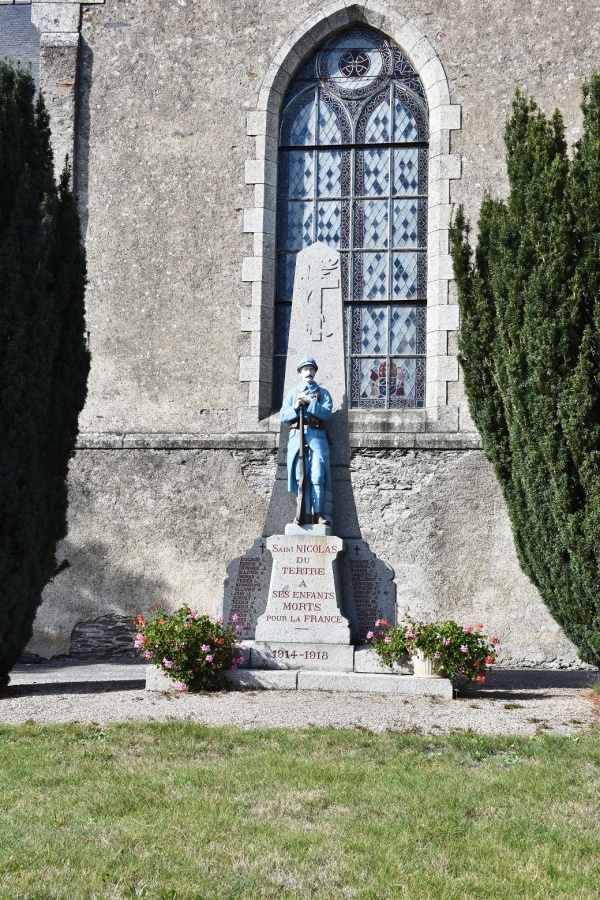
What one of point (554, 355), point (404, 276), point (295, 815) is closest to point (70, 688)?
point (295, 815)

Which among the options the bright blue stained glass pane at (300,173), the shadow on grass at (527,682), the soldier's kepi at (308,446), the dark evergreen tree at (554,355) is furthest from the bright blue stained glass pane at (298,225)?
the shadow on grass at (527,682)

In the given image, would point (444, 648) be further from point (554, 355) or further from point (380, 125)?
point (380, 125)

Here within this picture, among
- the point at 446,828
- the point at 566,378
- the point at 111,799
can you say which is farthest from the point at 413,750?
the point at 566,378

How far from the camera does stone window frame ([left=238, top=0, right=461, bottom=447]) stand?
11398mm

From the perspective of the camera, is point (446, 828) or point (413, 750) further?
point (413, 750)

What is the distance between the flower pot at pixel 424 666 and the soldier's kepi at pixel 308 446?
130 centimetres

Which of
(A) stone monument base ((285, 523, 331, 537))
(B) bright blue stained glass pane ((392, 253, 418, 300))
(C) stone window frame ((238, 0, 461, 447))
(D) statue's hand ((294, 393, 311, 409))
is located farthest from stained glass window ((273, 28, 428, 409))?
(A) stone monument base ((285, 523, 331, 537))

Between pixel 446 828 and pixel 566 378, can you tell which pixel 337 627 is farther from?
pixel 446 828

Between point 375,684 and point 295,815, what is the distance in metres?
3.44

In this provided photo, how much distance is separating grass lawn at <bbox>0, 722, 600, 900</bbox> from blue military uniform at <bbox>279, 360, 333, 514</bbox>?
2857mm

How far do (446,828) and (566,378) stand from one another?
4229 mm

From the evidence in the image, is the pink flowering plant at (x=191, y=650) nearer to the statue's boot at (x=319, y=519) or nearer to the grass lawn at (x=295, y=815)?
the statue's boot at (x=319, y=519)

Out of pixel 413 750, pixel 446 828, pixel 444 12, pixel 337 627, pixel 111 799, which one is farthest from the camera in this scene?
pixel 444 12

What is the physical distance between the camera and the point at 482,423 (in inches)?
342
